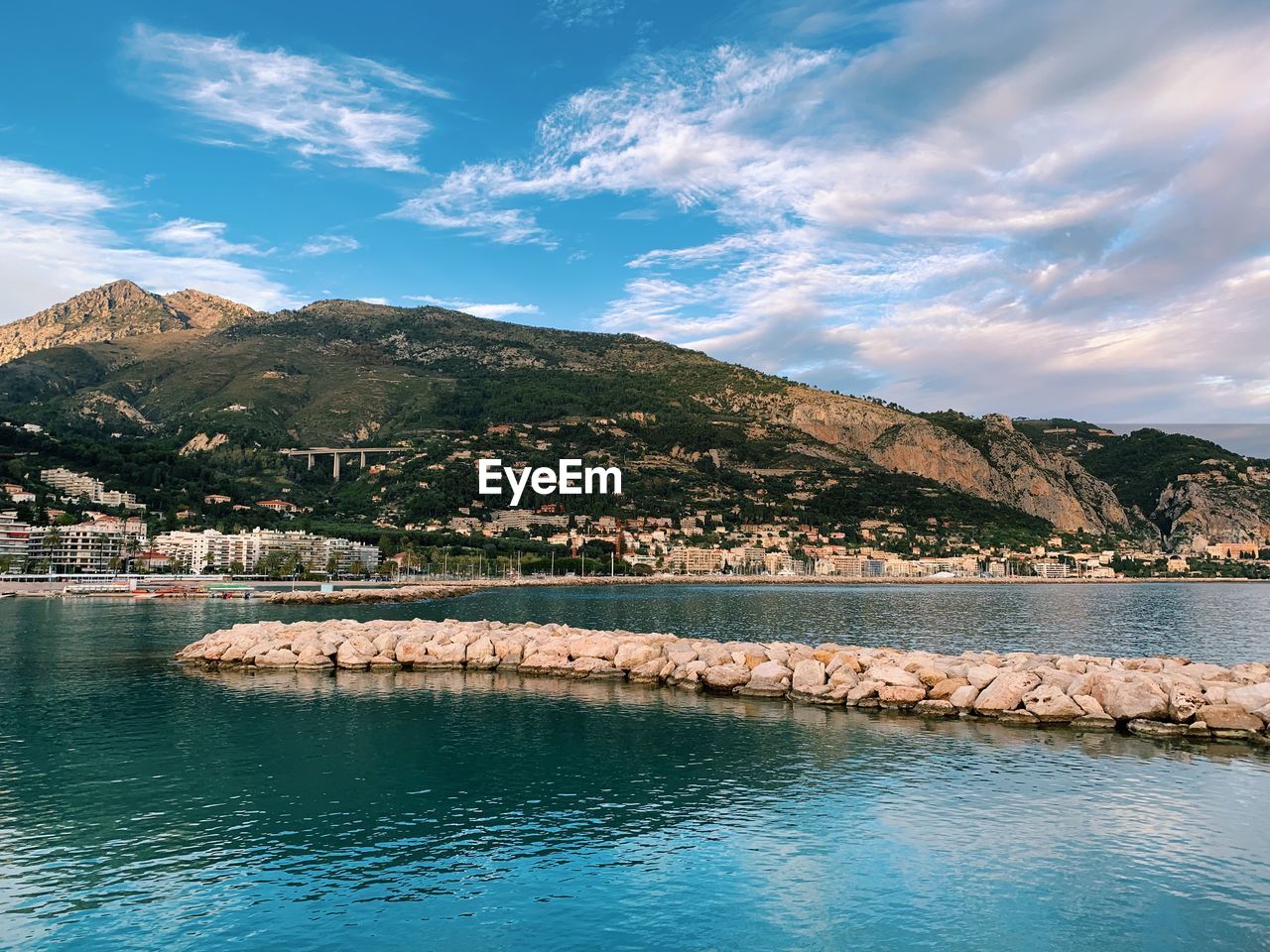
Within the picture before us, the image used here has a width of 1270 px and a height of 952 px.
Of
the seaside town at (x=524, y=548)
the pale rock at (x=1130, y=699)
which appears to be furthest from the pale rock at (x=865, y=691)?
the seaside town at (x=524, y=548)

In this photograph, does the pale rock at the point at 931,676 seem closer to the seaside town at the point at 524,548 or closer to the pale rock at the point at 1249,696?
the pale rock at the point at 1249,696

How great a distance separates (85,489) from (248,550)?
125 feet

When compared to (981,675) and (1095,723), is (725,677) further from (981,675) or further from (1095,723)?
(1095,723)

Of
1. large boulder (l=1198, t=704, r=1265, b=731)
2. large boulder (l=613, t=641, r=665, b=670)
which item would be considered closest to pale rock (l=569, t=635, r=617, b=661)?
large boulder (l=613, t=641, r=665, b=670)

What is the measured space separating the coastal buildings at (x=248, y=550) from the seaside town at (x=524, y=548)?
0.60 feet

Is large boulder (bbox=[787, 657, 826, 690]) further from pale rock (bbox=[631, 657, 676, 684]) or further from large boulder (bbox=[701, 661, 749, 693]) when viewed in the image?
pale rock (bbox=[631, 657, 676, 684])

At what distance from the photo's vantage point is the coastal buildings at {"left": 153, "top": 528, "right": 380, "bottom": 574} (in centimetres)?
11275

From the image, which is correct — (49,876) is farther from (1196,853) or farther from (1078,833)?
(1196,853)

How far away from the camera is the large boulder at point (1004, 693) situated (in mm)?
22078

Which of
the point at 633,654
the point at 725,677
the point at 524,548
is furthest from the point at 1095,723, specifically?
the point at 524,548

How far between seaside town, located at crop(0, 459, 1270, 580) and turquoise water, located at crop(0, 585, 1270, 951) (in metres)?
90.4

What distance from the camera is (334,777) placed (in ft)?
52.7

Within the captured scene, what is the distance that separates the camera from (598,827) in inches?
521

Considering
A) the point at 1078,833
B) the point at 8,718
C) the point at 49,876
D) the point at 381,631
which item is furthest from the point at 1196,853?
Result: the point at 381,631
